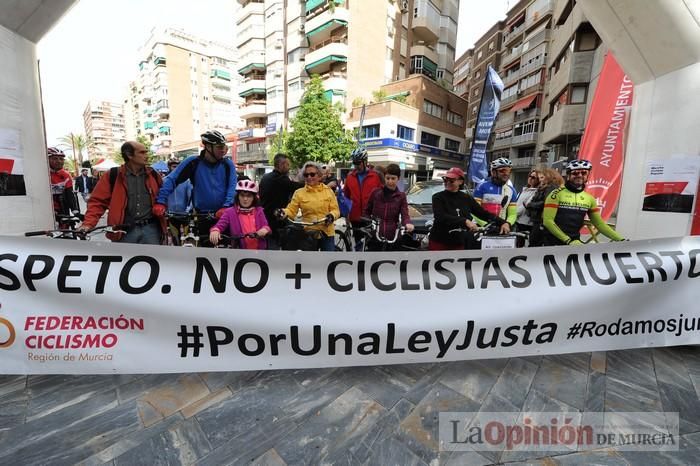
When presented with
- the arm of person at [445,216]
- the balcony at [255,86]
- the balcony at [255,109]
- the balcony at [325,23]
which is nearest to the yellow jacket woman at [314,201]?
the arm of person at [445,216]

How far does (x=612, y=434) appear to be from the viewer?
2.03 m

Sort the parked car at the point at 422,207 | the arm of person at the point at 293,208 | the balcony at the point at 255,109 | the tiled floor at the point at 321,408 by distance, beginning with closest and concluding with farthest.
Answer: the tiled floor at the point at 321,408 → the arm of person at the point at 293,208 → the parked car at the point at 422,207 → the balcony at the point at 255,109

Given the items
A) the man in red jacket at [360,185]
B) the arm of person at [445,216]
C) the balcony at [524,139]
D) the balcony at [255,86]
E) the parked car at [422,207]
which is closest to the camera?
the arm of person at [445,216]

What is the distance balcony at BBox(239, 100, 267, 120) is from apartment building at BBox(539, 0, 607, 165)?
105ft

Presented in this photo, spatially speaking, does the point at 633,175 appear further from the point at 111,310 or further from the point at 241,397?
the point at 111,310

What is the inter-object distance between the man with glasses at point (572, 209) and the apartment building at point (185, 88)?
63.2 metres

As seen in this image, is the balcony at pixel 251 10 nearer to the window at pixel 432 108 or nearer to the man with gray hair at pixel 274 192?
the window at pixel 432 108

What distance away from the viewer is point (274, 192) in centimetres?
468

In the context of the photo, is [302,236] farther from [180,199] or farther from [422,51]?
[422,51]

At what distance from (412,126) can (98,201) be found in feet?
96.9

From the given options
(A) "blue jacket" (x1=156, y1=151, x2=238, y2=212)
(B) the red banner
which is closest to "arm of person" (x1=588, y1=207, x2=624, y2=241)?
(B) the red banner

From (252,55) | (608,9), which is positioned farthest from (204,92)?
(608,9)

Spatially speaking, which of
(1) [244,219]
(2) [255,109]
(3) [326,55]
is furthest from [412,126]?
(1) [244,219]

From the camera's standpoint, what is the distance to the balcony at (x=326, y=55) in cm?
2952
